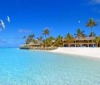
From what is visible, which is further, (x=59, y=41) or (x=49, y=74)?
(x=59, y=41)

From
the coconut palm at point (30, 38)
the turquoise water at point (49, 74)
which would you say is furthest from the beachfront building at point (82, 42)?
the turquoise water at point (49, 74)

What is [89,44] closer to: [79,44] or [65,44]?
[79,44]

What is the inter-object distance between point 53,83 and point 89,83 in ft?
7.22

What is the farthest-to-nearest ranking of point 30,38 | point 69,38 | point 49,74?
point 30,38
point 69,38
point 49,74

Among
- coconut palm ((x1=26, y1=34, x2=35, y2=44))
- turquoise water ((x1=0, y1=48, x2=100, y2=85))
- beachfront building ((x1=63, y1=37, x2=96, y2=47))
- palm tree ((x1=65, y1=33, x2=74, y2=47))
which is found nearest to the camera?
turquoise water ((x1=0, y1=48, x2=100, y2=85))

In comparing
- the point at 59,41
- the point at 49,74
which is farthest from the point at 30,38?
the point at 49,74

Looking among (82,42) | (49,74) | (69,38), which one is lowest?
(49,74)

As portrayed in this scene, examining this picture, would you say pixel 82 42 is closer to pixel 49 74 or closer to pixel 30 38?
pixel 30 38

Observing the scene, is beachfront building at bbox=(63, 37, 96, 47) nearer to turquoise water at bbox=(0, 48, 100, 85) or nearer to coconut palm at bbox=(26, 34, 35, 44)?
coconut palm at bbox=(26, 34, 35, 44)

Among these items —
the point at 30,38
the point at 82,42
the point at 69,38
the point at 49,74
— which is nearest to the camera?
the point at 49,74

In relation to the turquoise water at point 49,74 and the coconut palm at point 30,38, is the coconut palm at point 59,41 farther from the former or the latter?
the turquoise water at point 49,74

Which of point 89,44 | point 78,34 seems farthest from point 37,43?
Result: point 89,44

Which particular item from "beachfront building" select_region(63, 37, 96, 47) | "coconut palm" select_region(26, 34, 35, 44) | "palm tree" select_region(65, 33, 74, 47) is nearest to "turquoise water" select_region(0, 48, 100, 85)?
"beachfront building" select_region(63, 37, 96, 47)

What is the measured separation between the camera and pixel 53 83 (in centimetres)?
1381
